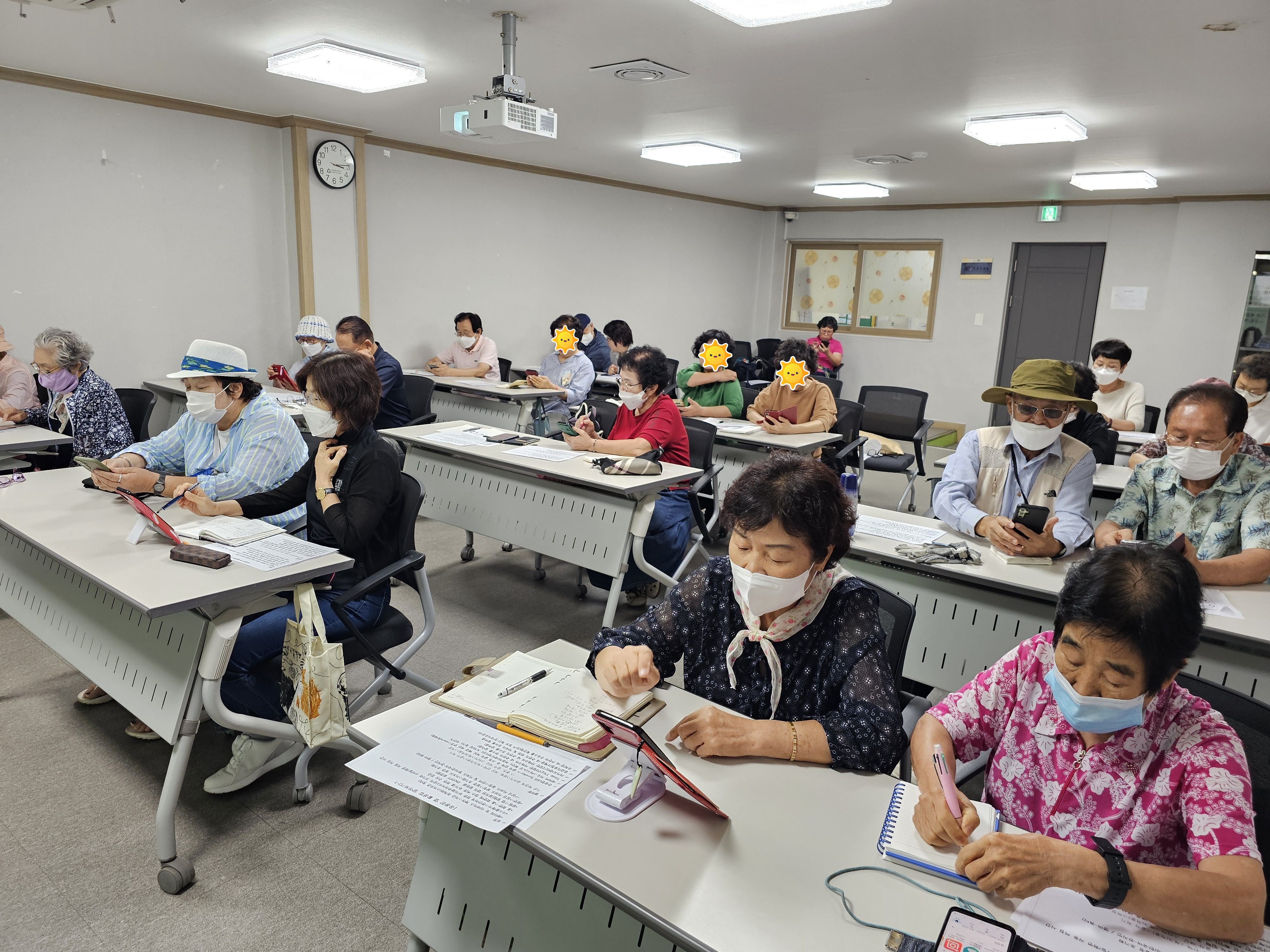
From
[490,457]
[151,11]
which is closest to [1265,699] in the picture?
[490,457]

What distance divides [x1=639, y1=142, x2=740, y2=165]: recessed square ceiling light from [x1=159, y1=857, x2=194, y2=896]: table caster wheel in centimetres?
565

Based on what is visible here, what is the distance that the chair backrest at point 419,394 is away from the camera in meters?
5.47

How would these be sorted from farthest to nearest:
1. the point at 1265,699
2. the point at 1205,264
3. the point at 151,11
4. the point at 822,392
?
1. the point at 1205,264
2. the point at 822,392
3. the point at 151,11
4. the point at 1265,699

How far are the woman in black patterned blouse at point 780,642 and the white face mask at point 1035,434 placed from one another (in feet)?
4.50

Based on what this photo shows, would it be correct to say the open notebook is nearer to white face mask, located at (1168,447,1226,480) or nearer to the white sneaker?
the white sneaker

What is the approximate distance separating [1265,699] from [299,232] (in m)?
6.38

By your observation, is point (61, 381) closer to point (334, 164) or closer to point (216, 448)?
point (216, 448)

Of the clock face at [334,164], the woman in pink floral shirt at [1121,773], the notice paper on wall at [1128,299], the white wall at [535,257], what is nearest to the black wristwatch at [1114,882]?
the woman in pink floral shirt at [1121,773]

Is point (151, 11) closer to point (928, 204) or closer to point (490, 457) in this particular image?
point (490, 457)

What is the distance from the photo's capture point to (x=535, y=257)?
8.08 m

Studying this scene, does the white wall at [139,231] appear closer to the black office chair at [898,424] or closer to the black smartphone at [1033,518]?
the black office chair at [898,424]

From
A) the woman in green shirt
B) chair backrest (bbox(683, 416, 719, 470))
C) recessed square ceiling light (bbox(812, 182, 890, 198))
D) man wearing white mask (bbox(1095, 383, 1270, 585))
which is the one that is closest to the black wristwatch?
man wearing white mask (bbox(1095, 383, 1270, 585))

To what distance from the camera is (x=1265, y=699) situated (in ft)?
6.72

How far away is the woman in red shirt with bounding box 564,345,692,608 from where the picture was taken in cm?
362
